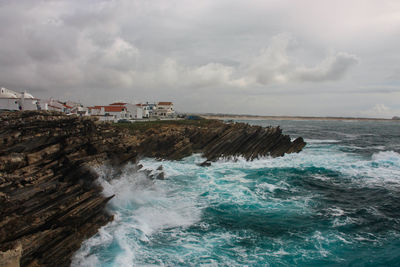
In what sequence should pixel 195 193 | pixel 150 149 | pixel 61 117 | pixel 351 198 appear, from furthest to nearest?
pixel 150 149, pixel 195 193, pixel 351 198, pixel 61 117

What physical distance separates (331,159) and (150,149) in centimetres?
2646

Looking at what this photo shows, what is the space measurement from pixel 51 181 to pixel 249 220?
38.4ft

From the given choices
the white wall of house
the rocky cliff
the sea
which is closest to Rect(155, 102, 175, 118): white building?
the white wall of house

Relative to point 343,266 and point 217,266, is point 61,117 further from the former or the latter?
point 343,266

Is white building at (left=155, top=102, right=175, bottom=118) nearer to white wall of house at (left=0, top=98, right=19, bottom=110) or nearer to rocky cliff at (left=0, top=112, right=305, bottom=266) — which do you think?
white wall of house at (left=0, top=98, right=19, bottom=110)

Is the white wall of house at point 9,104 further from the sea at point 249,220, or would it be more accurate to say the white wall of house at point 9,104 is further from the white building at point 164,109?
the white building at point 164,109

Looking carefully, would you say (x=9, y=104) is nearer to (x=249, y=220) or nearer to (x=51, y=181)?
(x=51, y=181)

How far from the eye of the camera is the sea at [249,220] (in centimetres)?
1194

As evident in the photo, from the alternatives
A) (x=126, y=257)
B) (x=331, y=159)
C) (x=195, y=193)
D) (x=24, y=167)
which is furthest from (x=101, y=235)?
(x=331, y=159)

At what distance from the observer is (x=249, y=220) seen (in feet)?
52.4

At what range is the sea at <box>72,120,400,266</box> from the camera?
11.9 meters

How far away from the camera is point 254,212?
17.2m

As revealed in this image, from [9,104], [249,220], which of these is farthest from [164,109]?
[249,220]

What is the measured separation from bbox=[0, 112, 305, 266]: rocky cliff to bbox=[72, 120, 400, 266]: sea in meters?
1.13
